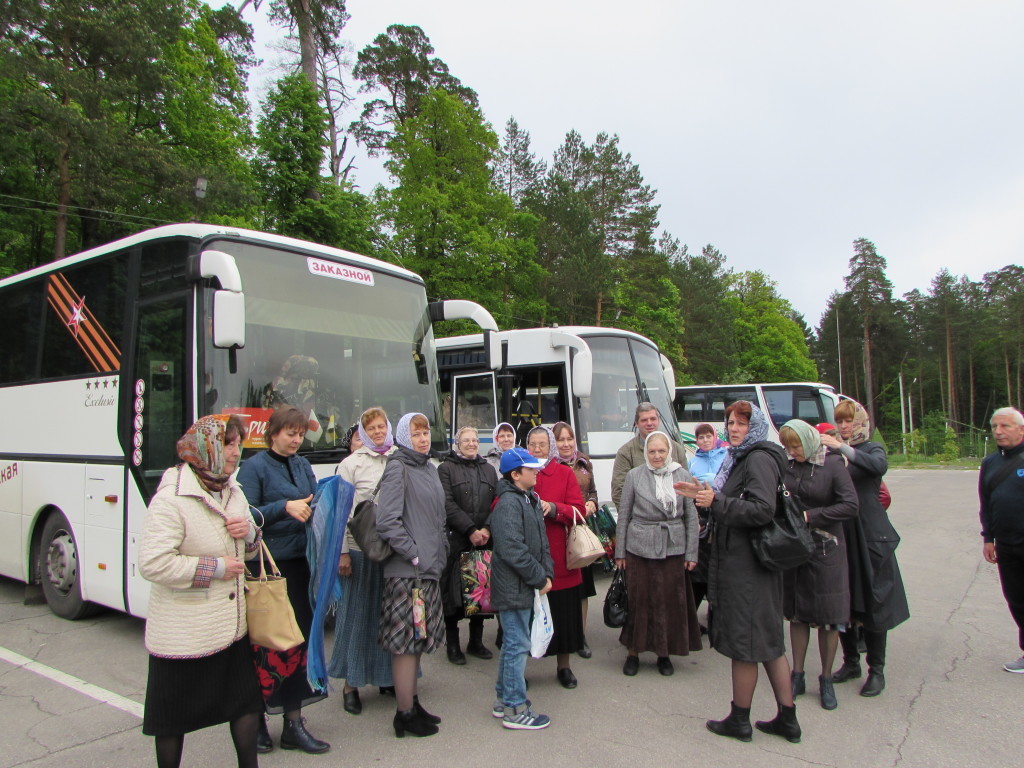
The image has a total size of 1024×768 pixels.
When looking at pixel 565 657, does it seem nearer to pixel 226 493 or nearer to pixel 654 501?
pixel 654 501

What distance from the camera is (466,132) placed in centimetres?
2609

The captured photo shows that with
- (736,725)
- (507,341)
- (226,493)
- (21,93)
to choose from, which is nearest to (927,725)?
(736,725)

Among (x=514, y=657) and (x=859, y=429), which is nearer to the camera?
(x=514, y=657)

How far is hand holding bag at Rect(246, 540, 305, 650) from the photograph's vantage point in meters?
3.12

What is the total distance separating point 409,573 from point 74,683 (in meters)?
2.86

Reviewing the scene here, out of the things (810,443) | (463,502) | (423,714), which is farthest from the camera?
(463,502)

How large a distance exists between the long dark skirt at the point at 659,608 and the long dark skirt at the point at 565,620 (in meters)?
0.48

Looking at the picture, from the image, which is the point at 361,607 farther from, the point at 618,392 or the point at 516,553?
the point at 618,392

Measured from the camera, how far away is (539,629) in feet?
13.7

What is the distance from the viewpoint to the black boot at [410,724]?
3.91m

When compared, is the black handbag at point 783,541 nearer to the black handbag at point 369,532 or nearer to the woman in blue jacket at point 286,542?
the black handbag at point 369,532

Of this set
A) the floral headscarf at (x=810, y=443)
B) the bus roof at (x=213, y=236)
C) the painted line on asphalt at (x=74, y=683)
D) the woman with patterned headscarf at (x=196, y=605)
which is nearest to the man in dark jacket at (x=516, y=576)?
the woman with patterned headscarf at (x=196, y=605)

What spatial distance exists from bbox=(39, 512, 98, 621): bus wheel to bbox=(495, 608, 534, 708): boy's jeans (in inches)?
165

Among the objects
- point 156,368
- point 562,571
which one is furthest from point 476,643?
point 156,368
